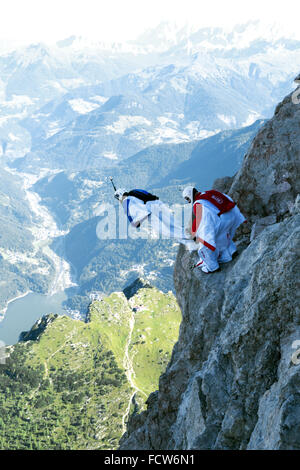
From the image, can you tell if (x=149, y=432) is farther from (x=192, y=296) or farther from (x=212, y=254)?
(x=212, y=254)

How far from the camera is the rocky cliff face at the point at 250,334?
9.83 m

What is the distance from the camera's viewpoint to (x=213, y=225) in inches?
650

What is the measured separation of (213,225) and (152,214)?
273cm

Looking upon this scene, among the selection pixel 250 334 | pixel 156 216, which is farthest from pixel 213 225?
pixel 250 334

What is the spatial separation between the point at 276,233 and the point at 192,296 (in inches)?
265

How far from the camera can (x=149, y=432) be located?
2006 centimetres

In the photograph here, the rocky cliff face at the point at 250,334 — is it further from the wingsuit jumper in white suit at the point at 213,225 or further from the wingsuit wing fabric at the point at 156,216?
the wingsuit wing fabric at the point at 156,216

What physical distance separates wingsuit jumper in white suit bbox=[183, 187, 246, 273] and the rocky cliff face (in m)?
0.64

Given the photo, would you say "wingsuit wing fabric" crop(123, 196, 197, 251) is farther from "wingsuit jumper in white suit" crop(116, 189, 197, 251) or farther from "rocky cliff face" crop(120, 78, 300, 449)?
"rocky cliff face" crop(120, 78, 300, 449)

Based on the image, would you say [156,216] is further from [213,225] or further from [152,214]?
[213,225]

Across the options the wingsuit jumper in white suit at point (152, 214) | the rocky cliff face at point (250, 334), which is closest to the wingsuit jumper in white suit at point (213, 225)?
the rocky cliff face at point (250, 334)

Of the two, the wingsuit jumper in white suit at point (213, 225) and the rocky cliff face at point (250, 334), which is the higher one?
the wingsuit jumper in white suit at point (213, 225)

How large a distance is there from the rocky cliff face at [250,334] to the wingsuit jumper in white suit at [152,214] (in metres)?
2.28
